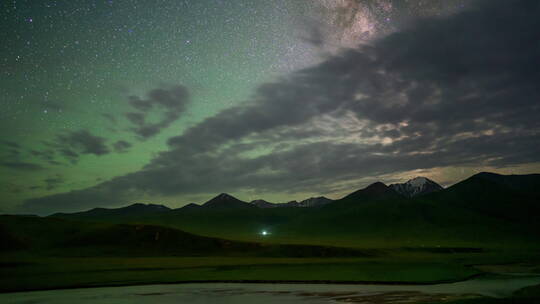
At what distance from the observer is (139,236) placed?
132375 mm

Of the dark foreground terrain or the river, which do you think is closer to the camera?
the river

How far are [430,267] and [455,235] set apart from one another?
515ft

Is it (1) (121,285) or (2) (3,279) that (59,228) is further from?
(1) (121,285)

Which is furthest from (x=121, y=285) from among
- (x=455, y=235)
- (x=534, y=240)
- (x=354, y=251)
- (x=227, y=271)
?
(x=534, y=240)

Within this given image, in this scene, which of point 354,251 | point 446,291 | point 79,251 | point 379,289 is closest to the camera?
point 446,291

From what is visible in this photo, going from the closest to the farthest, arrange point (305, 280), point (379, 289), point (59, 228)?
1. point (379, 289)
2. point (305, 280)
3. point (59, 228)

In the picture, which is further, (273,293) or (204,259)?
(204,259)

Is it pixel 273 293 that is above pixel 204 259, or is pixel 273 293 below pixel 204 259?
below

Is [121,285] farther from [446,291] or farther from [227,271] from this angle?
[446,291]

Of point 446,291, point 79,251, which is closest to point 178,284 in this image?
point 446,291

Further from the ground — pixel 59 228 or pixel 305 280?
pixel 59 228

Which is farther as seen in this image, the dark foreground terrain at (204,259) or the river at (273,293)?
the dark foreground terrain at (204,259)

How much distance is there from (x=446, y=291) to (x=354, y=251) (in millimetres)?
66742

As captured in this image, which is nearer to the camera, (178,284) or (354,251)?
(178,284)
